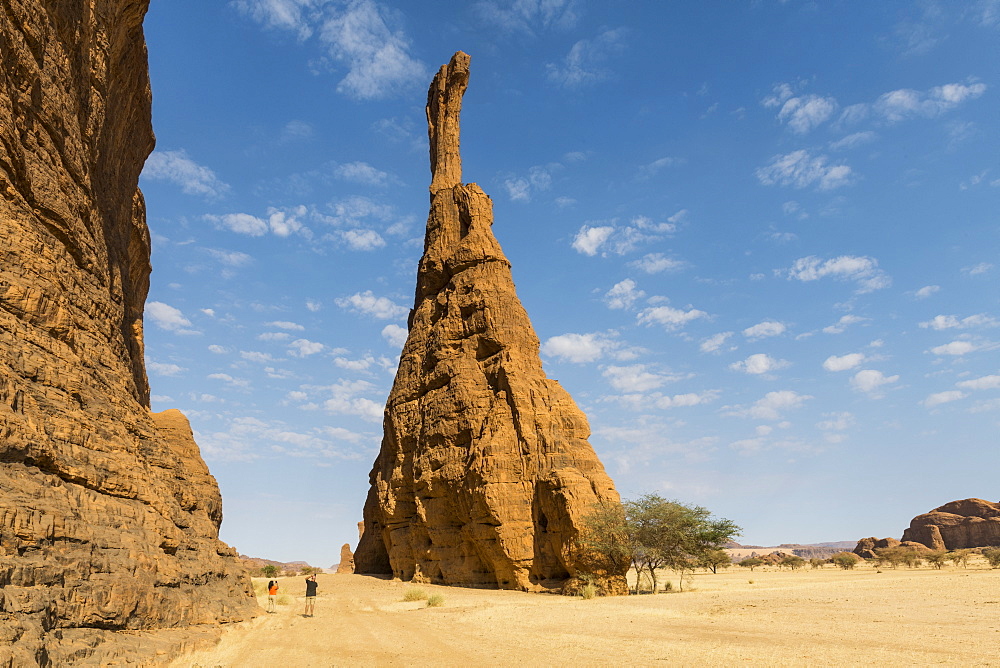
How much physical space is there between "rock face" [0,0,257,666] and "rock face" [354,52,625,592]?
61.1 feet

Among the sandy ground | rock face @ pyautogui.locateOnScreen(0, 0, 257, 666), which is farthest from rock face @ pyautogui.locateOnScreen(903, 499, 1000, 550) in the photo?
rock face @ pyautogui.locateOnScreen(0, 0, 257, 666)

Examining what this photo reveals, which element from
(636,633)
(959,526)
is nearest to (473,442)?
(636,633)

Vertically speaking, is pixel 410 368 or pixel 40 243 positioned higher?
pixel 410 368

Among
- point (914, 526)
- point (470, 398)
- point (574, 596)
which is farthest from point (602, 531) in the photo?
point (914, 526)

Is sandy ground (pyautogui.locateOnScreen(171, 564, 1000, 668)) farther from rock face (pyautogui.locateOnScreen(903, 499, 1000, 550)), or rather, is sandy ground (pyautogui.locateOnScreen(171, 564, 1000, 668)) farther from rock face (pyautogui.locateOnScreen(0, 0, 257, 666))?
rock face (pyautogui.locateOnScreen(903, 499, 1000, 550))

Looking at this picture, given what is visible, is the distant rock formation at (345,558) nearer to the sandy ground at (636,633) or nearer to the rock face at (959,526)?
the sandy ground at (636,633)

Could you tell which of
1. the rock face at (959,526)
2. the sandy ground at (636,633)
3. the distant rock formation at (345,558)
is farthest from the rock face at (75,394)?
the rock face at (959,526)

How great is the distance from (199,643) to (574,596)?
22.4 metres

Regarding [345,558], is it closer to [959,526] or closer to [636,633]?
[636,633]

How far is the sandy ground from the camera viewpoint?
44.2 feet

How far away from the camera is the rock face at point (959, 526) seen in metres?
96.9

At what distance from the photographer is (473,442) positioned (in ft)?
132

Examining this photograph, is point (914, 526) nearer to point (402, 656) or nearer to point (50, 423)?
point (402, 656)

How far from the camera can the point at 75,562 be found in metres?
11.6
